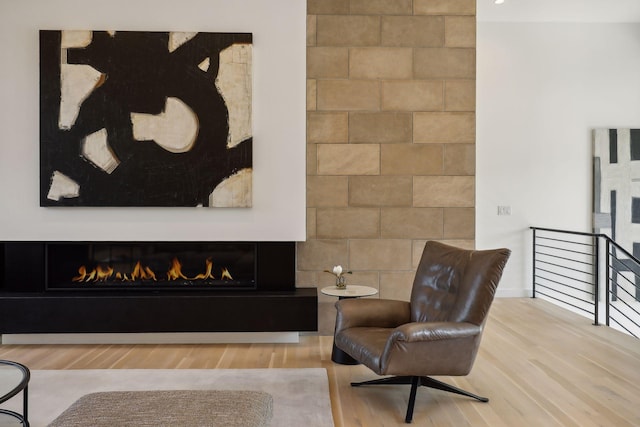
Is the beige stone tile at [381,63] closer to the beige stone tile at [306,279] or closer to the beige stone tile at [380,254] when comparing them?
the beige stone tile at [380,254]

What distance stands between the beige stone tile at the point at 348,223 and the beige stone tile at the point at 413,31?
146cm

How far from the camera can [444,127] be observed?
4.47 meters

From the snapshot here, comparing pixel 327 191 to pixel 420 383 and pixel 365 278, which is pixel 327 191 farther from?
pixel 420 383

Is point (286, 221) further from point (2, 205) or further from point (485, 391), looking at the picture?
point (2, 205)

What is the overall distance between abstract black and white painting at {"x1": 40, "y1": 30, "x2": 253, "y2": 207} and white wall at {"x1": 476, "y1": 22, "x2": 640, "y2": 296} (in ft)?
11.1

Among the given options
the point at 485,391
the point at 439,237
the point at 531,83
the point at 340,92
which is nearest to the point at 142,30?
the point at 340,92

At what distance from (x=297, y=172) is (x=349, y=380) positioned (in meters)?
1.75

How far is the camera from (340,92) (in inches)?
175

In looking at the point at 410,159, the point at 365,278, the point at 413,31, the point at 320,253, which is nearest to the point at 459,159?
the point at 410,159

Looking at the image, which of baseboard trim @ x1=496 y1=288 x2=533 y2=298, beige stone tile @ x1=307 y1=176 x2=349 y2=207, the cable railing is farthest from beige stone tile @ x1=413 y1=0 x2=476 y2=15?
baseboard trim @ x1=496 y1=288 x2=533 y2=298

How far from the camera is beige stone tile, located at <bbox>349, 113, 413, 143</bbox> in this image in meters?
4.45

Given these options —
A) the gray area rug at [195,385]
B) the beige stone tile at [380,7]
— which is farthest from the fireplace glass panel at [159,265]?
the beige stone tile at [380,7]

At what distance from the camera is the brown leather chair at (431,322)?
8.91ft

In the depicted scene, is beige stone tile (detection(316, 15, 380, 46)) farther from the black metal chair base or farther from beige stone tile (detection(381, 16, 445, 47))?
the black metal chair base
